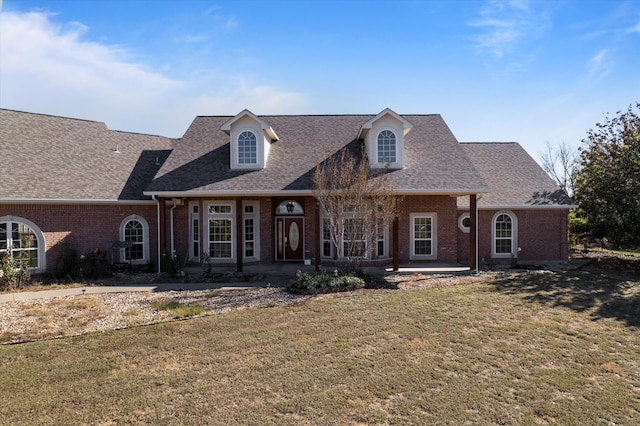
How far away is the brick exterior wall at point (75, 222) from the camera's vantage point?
14141 millimetres

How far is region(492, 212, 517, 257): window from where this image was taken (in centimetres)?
1733

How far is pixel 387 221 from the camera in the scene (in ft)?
40.9

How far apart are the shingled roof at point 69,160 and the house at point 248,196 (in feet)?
0.20

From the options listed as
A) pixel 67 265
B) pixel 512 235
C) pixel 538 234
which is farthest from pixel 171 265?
pixel 538 234

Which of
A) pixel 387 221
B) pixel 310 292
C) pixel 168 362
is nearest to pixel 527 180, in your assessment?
pixel 387 221

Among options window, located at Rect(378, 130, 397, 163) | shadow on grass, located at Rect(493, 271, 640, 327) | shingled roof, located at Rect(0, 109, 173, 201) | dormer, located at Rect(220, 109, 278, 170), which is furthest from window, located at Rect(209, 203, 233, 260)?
shadow on grass, located at Rect(493, 271, 640, 327)

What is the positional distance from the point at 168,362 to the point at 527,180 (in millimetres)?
18486

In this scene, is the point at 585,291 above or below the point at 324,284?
below

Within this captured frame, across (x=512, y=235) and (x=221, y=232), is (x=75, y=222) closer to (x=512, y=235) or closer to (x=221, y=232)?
(x=221, y=232)

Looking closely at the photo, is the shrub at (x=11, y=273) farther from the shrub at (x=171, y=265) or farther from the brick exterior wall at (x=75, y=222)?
the shrub at (x=171, y=265)

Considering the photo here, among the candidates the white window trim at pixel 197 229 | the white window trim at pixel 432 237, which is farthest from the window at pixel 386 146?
the white window trim at pixel 197 229

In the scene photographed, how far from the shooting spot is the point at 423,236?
648 inches

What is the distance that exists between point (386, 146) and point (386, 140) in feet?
0.85

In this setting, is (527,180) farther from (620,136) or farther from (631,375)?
(631,375)
